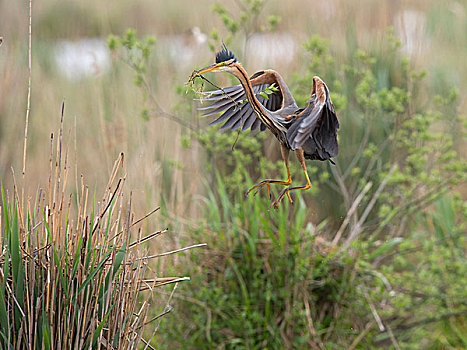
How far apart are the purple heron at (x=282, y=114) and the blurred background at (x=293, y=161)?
116cm

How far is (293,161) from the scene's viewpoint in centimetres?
231

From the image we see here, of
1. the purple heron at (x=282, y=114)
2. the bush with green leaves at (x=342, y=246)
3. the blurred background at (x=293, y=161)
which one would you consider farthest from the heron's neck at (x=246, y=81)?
the bush with green leaves at (x=342, y=246)

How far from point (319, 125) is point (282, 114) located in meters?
0.04

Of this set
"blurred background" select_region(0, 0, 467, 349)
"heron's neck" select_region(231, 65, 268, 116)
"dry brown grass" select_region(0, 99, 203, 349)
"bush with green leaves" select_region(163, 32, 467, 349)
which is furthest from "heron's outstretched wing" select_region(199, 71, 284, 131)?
"bush with green leaves" select_region(163, 32, 467, 349)

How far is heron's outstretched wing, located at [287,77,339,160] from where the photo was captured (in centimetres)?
58

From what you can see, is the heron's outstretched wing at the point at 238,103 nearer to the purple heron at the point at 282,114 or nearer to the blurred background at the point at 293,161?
the purple heron at the point at 282,114

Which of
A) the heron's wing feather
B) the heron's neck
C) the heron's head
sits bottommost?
the heron's wing feather

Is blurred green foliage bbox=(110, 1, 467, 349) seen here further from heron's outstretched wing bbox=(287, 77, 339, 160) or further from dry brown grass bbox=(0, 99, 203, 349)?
heron's outstretched wing bbox=(287, 77, 339, 160)

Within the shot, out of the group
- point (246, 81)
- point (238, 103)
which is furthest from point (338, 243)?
point (246, 81)

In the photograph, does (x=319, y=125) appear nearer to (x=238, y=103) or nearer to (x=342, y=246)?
(x=238, y=103)

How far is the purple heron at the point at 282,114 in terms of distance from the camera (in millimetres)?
549

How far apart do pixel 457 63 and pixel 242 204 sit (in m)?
1.75

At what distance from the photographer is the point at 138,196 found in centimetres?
223

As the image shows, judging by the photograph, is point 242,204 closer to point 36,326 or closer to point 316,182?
point 316,182
